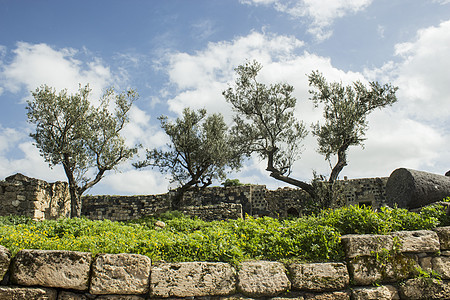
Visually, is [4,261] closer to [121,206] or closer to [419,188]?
[419,188]

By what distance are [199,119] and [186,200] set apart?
520 cm

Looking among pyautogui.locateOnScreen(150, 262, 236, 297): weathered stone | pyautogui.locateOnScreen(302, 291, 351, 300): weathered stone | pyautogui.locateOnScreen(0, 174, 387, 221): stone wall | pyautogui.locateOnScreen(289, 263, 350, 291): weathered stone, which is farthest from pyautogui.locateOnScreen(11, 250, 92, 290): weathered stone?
pyautogui.locateOnScreen(0, 174, 387, 221): stone wall

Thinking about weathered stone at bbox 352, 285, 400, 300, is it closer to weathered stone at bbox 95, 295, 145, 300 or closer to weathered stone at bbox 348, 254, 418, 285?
weathered stone at bbox 348, 254, 418, 285

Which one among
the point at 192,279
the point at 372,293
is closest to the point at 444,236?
the point at 372,293

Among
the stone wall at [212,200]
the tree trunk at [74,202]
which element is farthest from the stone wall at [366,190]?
the tree trunk at [74,202]

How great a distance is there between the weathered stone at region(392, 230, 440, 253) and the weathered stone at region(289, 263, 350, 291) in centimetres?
120

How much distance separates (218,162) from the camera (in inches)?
848

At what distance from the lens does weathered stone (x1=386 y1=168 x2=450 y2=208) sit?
26.3ft

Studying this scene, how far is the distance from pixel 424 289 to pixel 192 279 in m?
3.69

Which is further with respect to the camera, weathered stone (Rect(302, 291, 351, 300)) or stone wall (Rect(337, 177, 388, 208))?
stone wall (Rect(337, 177, 388, 208))

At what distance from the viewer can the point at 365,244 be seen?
222 inches

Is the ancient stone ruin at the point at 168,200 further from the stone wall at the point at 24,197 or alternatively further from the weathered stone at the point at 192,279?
→ the weathered stone at the point at 192,279

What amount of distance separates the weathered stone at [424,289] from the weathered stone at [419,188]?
2497mm

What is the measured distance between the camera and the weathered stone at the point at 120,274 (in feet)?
16.2
